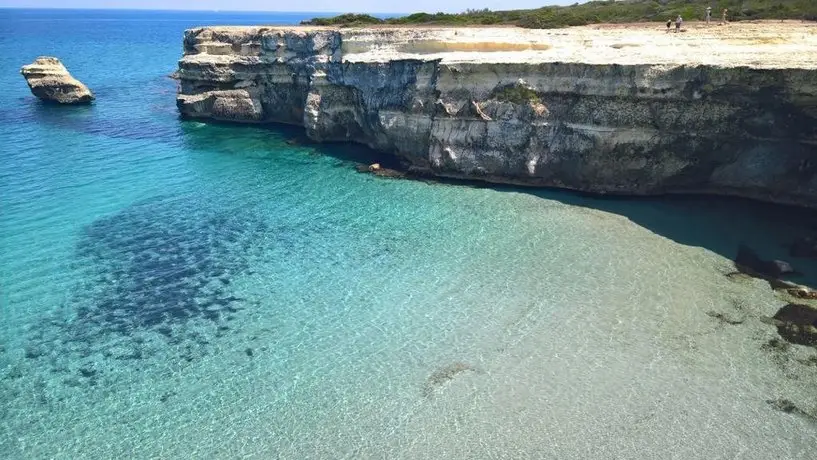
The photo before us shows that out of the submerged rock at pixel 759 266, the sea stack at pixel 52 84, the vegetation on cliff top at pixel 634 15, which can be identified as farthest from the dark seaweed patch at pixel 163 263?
the sea stack at pixel 52 84

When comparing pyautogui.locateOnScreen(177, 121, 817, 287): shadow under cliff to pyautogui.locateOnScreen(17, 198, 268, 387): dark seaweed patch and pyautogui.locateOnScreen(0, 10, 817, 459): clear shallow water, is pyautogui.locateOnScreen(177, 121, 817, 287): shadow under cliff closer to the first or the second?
pyautogui.locateOnScreen(0, 10, 817, 459): clear shallow water

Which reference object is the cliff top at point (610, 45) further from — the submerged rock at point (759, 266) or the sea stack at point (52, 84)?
the sea stack at point (52, 84)

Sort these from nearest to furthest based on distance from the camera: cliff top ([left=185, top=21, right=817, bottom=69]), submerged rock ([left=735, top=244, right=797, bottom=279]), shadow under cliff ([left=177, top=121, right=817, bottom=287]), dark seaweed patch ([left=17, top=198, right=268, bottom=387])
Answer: dark seaweed patch ([left=17, top=198, right=268, bottom=387]) → submerged rock ([left=735, top=244, right=797, bottom=279]) → shadow under cliff ([left=177, top=121, right=817, bottom=287]) → cliff top ([left=185, top=21, right=817, bottom=69])

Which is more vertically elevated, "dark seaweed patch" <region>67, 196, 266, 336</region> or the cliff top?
the cliff top

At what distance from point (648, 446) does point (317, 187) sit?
22.8 metres

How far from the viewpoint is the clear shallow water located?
1459 cm

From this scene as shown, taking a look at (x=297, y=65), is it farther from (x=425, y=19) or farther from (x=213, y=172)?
(x=425, y=19)

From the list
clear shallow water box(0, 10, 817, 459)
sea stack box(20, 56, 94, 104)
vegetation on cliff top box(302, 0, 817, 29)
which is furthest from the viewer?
sea stack box(20, 56, 94, 104)

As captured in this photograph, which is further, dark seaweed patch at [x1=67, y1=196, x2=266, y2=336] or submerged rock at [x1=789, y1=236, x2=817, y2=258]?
submerged rock at [x1=789, y1=236, x2=817, y2=258]

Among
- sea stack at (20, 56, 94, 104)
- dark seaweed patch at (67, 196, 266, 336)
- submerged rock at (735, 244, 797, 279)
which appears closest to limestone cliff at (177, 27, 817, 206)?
submerged rock at (735, 244, 797, 279)

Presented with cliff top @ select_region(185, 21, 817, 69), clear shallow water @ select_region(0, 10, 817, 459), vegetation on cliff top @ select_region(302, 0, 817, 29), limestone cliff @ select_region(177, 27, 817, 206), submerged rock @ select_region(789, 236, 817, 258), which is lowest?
clear shallow water @ select_region(0, 10, 817, 459)

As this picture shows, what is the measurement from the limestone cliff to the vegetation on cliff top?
10457mm

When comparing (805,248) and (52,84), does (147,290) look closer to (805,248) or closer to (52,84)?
(805,248)

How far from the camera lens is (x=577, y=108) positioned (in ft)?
93.9
